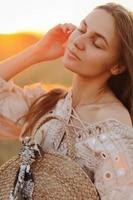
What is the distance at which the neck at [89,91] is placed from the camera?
3.65ft

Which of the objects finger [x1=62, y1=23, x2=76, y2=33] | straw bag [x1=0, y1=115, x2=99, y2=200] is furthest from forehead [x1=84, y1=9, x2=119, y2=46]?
straw bag [x1=0, y1=115, x2=99, y2=200]

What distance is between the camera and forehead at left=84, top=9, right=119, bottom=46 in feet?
3.47

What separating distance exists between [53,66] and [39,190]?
29.6 inches

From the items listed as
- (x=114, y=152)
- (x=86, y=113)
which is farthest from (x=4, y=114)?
(x=114, y=152)

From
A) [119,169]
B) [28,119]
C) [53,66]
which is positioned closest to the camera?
[119,169]

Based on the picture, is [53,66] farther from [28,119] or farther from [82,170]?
[82,170]

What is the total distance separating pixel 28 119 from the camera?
1.20 metres

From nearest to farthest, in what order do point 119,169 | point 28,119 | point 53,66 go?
point 119,169, point 28,119, point 53,66

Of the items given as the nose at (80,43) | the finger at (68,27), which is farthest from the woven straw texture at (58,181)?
A: the finger at (68,27)

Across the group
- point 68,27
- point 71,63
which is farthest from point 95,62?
point 68,27

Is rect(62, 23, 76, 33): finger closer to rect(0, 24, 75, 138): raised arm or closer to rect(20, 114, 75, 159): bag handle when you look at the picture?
rect(0, 24, 75, 138): raised arm

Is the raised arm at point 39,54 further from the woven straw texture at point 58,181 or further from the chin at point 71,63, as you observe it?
the woven straw texture at point 58,181

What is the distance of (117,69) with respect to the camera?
1.12 metres

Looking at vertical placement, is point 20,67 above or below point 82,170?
above
